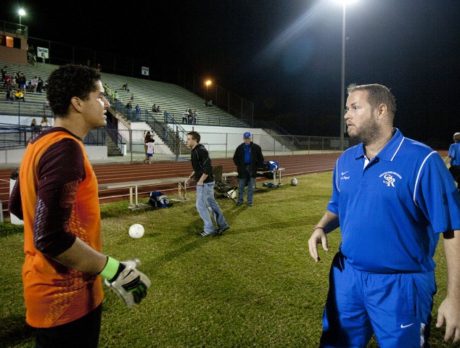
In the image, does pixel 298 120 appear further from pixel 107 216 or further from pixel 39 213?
pixel 39 213

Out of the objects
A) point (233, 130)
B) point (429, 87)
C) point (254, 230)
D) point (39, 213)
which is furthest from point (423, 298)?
point (429, 87)

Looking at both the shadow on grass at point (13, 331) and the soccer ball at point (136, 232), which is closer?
the shadow on grass at point (13, 331)

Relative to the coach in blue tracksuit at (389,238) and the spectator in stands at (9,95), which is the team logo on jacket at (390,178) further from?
the spectator in stands at (9,95)

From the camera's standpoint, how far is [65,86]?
172 cm

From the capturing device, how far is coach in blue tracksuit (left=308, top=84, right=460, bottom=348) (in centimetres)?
203

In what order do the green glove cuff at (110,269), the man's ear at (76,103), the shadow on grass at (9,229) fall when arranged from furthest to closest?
1. the shadow on grass at (9,229)
2. the man's ear at (76,103)
3. the green glove cuff at (110,269)

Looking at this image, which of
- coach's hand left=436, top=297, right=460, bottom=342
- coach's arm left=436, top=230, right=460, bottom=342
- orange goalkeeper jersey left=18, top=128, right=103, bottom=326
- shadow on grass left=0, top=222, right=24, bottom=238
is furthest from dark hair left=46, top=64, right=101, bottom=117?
shadow on grass left=0, top=222, right=24, bottom=238

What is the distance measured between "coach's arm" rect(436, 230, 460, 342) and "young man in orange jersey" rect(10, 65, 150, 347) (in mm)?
1626

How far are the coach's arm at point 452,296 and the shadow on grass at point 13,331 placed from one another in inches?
137

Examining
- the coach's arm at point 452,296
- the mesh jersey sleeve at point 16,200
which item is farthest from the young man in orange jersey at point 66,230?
the coach's arm at point 452,296

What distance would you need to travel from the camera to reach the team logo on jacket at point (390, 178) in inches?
85.5

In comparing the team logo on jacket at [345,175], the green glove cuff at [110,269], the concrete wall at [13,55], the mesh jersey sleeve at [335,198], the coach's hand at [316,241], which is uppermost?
the concrete wall at [13,55]

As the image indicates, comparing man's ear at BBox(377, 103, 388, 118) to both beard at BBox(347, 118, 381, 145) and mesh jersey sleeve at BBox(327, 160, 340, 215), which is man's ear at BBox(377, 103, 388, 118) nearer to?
beard at BBox(347, 118, 381, 145)

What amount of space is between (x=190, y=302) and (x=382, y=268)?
261 centimetres
